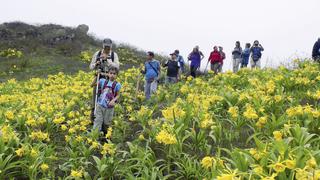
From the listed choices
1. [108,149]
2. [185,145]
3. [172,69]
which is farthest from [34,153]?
[172,69]

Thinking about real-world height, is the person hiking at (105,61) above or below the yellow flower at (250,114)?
above

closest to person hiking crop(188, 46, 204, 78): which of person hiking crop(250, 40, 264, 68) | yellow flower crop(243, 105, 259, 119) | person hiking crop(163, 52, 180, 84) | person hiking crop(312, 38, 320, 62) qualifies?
person hiking crop(250, 40, 264, 68)

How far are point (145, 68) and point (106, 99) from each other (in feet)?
15.7

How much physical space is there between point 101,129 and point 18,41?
27.3 metres

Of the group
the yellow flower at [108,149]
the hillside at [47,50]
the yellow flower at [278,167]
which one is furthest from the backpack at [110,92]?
the hillside at [47,50]

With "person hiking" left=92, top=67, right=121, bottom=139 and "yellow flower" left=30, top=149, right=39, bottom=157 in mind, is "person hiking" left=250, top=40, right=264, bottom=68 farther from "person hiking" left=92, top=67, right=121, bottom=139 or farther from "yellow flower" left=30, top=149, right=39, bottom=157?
"yellow flower" left=30, top=149, right=39, bottom=157

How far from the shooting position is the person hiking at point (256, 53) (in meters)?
18.2

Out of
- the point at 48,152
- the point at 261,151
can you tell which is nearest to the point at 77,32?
the point at 48,152

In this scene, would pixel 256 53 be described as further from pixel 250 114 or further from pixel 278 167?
pixel 278 167

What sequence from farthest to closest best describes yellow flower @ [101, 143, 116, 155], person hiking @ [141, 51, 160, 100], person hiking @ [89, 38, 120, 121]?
person hiking @ [141, 51, 160, 100]
person hiking @ [89, 38, 120, 121]
yellow flower @ [101, 143, 116, 155]

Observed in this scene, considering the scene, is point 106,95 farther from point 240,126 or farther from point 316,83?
point 316,83

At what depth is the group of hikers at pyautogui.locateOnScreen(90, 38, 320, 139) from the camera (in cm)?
847

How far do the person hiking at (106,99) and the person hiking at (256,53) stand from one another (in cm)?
1085

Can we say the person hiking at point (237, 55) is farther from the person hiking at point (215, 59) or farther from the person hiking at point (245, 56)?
the person hiking at point (215, 59)
